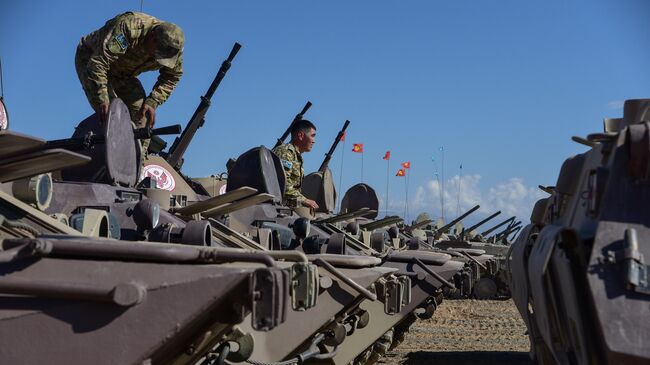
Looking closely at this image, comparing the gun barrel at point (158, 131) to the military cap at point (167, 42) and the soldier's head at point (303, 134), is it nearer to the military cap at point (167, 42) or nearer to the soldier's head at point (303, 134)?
the military cap at point (167, 42)

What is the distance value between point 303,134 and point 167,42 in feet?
16.2

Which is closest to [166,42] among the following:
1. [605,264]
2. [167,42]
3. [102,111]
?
[167,42]

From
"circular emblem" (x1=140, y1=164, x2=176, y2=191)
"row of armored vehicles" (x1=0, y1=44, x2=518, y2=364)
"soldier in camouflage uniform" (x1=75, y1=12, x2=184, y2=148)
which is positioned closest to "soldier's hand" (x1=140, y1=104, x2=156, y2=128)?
"soldier in camouflage uniform" (x1=75, y1=12, x2=184, y2=148)

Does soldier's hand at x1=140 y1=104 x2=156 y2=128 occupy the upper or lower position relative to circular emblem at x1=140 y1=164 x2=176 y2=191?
upper

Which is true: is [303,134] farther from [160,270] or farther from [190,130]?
[160,270]

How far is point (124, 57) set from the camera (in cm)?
762

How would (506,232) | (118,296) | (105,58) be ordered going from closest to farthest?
(118,296) → (105,58) → (506,232)

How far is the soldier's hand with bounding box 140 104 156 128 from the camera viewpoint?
7699 millimetres

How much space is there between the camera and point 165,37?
738cm

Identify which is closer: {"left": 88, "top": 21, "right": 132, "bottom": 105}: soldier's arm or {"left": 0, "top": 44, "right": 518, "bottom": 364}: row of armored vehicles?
{"left": 0, "top": 44, "right": 518, "bottom": 364}: row of armored vehicles

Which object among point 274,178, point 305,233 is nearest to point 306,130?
point 274,178

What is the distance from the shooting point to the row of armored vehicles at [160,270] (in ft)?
8.93

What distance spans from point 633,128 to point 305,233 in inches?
193

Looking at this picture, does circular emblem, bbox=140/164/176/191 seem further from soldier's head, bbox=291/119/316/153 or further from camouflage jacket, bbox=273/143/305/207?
soldier's head, bbox=291/119/316/153
